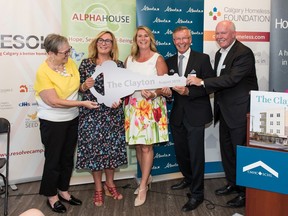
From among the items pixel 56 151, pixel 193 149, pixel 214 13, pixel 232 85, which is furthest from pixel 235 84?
pixel 56 151

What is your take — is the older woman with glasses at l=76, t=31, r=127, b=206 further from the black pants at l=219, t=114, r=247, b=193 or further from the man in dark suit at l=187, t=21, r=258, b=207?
the black pants at l=219, t=114, r=247, b=193

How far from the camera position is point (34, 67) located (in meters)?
3.83

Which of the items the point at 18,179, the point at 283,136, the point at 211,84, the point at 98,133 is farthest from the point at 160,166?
the point at 283,136

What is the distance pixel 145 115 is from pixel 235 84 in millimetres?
922

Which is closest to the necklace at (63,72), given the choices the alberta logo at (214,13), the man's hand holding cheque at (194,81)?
the man's hand holding cheque at (194,81)

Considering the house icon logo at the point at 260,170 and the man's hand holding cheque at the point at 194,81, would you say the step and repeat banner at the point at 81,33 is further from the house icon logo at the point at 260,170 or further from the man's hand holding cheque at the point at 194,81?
the house icon logo at the point at 260,170

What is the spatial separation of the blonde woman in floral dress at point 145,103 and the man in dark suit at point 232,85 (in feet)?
1.26

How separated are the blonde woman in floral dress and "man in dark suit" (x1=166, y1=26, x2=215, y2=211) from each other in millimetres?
154

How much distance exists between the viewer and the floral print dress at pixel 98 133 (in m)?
3.17

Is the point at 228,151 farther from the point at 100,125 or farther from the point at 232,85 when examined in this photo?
the point at 100,125

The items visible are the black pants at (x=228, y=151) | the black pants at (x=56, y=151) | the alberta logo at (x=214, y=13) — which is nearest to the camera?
the black pants at (x=56, y=151)

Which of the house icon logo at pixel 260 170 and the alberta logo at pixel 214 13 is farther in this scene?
the alberta logo at pixel 214 13

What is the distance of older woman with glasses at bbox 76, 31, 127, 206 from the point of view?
3.14 m

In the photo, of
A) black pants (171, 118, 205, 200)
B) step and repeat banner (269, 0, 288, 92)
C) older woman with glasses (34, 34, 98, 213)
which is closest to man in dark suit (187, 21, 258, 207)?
black pants (171, 118, 205, 200)
